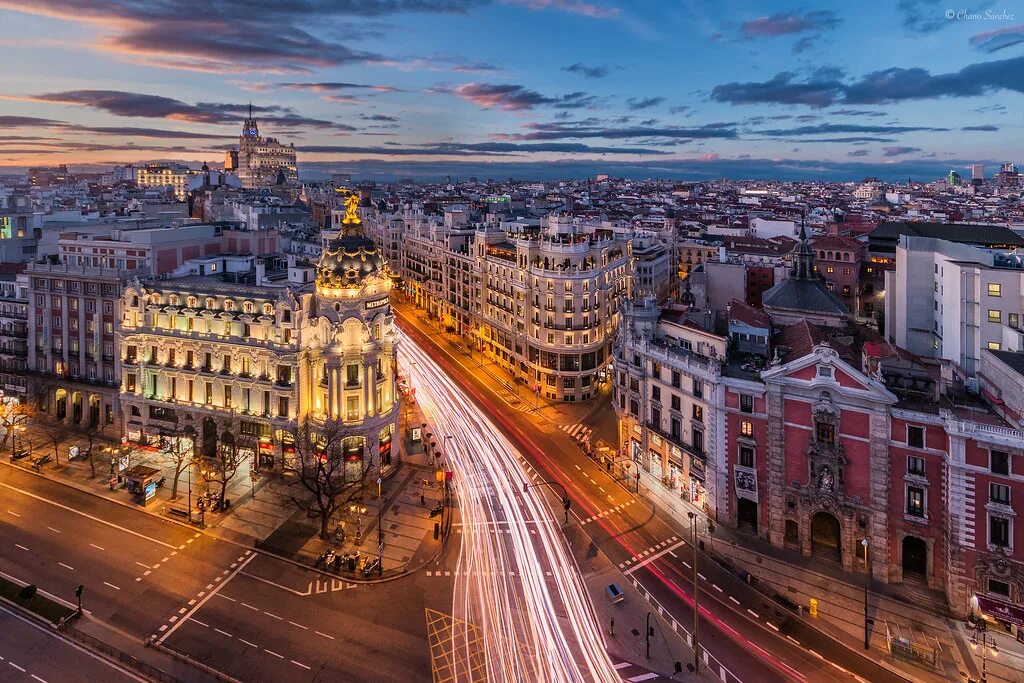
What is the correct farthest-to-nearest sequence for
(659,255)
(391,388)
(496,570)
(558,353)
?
(659,255) → (558,353) → (391,388) → (496,570)

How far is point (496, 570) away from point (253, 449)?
38.7m

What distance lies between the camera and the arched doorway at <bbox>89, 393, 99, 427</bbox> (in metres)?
92.2

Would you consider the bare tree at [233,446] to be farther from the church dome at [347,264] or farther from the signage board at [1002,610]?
the signage board at [1002,610]

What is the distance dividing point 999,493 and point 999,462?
254 cm

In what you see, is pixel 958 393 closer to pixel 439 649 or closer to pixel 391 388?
pixel 439 649

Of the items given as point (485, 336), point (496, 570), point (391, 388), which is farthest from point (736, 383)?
point (485, 336)

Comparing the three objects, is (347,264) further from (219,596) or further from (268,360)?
(219,596)

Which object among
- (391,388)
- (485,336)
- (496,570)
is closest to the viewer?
(496,570)

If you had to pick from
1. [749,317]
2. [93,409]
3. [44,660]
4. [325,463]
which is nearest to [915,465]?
[749,317]

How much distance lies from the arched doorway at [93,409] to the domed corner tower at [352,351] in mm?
37558

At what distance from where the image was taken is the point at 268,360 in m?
78.8

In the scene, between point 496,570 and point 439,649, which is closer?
point 439,649

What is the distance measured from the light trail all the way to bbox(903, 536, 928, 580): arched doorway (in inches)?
1184

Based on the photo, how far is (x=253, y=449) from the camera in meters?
80.4
